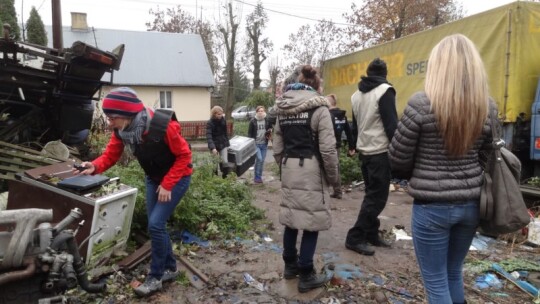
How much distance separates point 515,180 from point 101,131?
8446mm

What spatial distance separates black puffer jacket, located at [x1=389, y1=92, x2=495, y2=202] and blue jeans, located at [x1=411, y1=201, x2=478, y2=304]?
3.0 inches

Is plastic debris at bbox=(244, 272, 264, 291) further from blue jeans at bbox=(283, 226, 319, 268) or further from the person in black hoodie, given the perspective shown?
the person in black hoodie

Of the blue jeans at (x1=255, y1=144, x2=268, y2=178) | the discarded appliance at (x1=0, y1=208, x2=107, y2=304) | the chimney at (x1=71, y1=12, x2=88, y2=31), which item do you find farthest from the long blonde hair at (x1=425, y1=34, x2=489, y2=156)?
the chimney at (x1=71, y1=12, x2=88, y2=31)

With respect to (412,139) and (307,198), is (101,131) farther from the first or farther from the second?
(412,139)

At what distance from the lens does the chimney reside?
2723cm

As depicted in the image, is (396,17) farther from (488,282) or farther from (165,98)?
(488,282)

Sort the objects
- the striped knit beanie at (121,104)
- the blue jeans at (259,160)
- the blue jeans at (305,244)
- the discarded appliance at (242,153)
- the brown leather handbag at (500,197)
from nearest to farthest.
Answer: the brown leather handbag at (500,197), the striped knit beanie at (121,104), the blue jeans at (305,244), the discarded appliance at (242,153), the blue jeans at (259,160)

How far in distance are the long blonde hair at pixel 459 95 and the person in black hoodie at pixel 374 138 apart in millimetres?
1974

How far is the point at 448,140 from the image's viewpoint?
221 cm

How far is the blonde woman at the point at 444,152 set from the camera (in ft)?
7.18

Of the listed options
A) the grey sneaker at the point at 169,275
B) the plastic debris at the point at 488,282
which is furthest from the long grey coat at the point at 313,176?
the plastic debris at the point at 488,282

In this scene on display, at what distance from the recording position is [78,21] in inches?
1078

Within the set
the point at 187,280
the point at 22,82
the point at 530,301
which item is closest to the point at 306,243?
the point at 187,280

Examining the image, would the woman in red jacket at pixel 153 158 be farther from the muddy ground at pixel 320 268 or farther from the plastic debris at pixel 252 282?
the plastic debris at pixel 252 282
